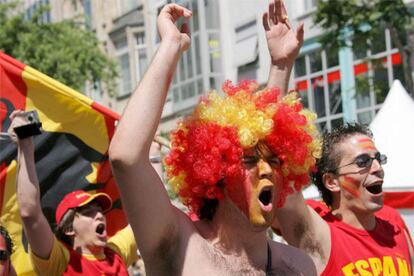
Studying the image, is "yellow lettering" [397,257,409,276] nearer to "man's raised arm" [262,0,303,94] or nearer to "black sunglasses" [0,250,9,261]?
"man's raised arm" [262,0,303,94]

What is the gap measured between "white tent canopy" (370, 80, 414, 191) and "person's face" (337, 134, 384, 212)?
2.07m

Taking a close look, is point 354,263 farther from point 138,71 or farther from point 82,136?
point 138,71

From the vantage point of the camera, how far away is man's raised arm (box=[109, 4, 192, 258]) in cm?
312

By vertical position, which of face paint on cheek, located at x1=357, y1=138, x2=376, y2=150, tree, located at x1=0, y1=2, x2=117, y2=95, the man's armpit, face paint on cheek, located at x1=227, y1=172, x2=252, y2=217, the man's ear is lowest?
the man's armpit

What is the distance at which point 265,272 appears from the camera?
3.50m

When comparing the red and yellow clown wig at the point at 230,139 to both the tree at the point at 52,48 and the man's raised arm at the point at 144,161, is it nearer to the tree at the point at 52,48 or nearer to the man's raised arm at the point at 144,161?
the man's raised arm at the point at 144,161

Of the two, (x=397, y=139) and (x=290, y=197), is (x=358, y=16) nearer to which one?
(x=397, y=139)

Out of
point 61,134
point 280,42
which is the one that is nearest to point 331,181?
point 280,42

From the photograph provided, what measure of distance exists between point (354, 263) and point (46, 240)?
143cm

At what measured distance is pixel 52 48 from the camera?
2325 cm

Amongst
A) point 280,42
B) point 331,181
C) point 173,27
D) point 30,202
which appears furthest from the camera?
point 331,181

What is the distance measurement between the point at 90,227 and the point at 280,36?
1829 mm

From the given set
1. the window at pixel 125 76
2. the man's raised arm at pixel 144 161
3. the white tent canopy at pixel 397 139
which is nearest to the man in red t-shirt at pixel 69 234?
the man's raised arm at pixel 144 161

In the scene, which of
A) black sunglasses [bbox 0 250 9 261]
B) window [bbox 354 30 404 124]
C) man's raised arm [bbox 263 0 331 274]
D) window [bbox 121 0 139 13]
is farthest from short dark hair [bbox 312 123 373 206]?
window [bbox 121 0 139 13]
